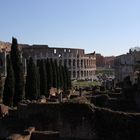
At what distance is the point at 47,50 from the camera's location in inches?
4943

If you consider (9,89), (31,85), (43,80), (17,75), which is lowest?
(9,89)

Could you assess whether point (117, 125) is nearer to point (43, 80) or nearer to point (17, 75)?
point (17, 75)

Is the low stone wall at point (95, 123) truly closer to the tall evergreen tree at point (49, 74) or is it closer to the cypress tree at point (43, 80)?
the cypress tree at point (43, 80)

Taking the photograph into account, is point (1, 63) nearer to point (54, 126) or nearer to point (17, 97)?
point (17, 97)

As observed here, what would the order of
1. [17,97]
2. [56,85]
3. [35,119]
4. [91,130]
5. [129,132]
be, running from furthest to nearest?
[56,85] → [17,97] → [35,119] → [91,130] → [129,132]

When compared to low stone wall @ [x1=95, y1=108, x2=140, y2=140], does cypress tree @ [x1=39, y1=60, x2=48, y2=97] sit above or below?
above

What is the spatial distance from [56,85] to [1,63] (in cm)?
3373

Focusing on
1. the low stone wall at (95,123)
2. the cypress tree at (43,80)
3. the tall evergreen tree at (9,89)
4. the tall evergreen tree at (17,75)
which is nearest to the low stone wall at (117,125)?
the low stone wall at (95,123)

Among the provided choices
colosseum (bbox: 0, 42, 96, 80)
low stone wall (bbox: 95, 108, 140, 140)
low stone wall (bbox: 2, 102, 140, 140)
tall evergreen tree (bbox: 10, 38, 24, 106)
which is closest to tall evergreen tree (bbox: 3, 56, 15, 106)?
tall evergreen tree (bbox: 10, 38, 24, 106)

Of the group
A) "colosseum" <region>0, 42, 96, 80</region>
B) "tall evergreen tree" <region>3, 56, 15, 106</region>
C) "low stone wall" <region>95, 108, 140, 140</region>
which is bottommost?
"low stone wall" <region>95, 108, 140, 140</region>

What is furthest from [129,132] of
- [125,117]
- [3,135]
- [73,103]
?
[3,135]

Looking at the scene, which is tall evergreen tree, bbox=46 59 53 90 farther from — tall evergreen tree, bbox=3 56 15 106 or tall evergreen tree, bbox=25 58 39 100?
tall evergreen tree, bbox=3 56 15 106

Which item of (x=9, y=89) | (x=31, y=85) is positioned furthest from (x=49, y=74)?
(x=9, y=89)

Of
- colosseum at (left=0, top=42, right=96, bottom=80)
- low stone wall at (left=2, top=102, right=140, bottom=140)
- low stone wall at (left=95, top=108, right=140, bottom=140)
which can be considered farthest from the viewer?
colosseum at (left=0, top=42, right=96, bottom=80)
